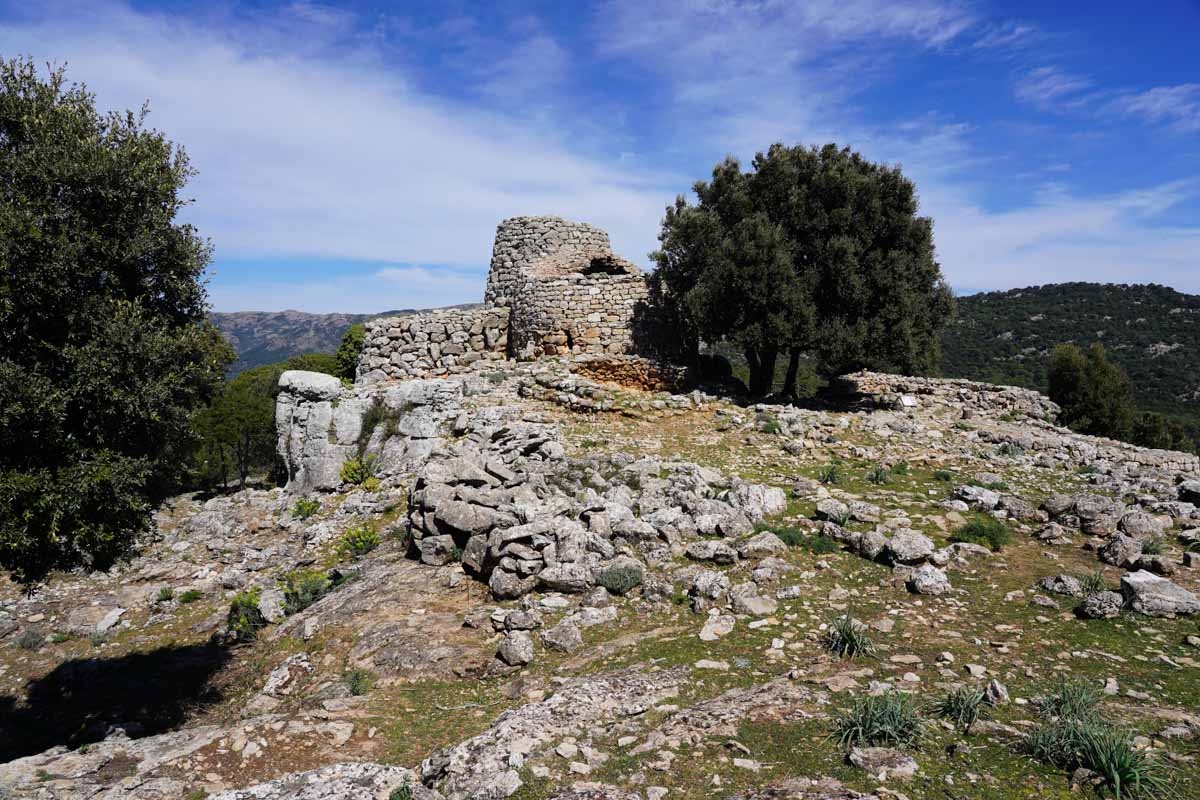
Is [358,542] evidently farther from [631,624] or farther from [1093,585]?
[1093,585]

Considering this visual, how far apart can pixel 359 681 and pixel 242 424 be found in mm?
24589

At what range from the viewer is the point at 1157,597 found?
25.1ft

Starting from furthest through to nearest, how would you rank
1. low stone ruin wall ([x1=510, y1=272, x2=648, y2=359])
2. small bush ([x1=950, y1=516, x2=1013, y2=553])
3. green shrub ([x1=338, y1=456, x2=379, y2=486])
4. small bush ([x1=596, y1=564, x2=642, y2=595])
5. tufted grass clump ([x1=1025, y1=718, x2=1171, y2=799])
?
1. low stone ruin wall ([x1=510, y1=272, x2=648, y2=359])
2. green shrub ([x1=338, y1=456, x2=379, y2=486])
3. small bush ([x1=950, y1=516, x2=1013, y2=553])
4. small bush ([x1=596, y1=564, x2=642, y2=595])
5. tufted grass clump ([x1=1025, y1=718, x2=1171, y2=799])

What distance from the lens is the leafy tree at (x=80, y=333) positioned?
752 centimetres

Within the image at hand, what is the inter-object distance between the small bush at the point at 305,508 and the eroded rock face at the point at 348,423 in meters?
0.57

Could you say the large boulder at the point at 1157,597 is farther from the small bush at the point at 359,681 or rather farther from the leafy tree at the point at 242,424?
the leafy tree at the point at 242,424

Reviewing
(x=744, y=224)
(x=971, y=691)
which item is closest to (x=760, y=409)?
(x=744, y=224)

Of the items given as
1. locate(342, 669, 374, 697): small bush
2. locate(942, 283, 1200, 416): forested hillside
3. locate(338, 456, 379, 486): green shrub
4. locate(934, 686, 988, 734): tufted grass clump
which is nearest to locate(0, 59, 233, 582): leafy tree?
locate(342, 669, 374, 697): small bush

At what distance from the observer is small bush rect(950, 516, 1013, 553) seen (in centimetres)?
Answer: 991

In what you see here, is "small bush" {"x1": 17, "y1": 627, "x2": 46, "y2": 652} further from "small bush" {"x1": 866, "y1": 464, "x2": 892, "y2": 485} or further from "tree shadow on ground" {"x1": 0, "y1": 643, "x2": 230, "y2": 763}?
"small bush" {"x1": 866, "y1": 464, "x2": 892, "y2": 485}

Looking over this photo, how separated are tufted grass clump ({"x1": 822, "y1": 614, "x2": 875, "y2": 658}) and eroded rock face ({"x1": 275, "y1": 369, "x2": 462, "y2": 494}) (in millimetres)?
11527

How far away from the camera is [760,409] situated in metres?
17.9

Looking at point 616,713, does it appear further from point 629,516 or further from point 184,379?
point 184,379

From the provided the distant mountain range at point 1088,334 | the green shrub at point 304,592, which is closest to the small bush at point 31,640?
the green shrub at point 304,592
